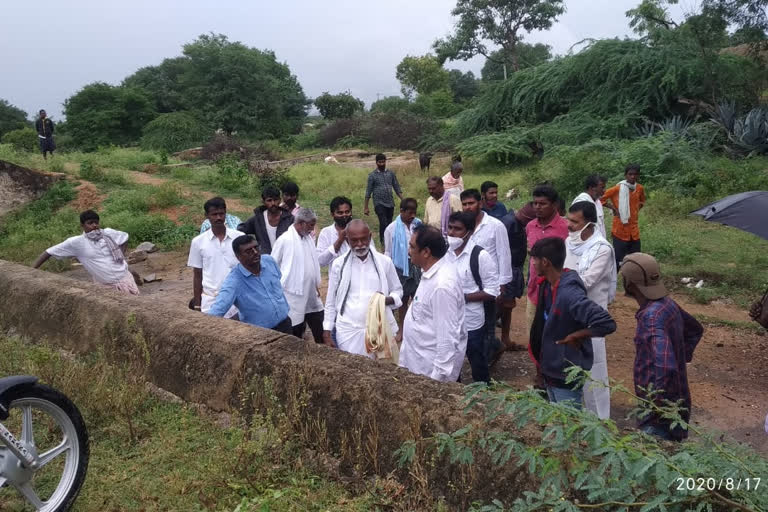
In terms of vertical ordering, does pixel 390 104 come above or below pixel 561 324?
above

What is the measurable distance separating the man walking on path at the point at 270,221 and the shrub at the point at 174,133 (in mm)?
27575

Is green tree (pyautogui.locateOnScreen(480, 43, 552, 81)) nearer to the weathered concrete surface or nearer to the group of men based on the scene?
the weathered concrete surface

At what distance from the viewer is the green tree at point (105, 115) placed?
122 ft

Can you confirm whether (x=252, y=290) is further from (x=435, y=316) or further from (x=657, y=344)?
(x=657, y=344)

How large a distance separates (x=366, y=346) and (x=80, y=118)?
129ft

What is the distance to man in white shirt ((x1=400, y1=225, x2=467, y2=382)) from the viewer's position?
359cm

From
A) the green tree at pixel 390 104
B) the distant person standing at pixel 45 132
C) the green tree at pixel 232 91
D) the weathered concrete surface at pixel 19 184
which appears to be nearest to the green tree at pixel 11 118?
the green tree at pixel 232 91

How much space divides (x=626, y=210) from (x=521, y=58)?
33.7 meters

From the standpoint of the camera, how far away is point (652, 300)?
3145mm

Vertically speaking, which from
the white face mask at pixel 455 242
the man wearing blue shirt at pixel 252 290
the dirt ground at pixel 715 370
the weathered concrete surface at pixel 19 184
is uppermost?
the weathered concrete surface at pixel 19 184

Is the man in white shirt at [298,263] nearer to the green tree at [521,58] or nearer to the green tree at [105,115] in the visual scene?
the green tree at [521,58]

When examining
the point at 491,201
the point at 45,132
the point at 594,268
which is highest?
the point at 45,132

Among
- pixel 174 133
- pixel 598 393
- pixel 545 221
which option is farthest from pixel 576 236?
pixel 174 133

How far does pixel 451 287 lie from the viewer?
11.7 feet
